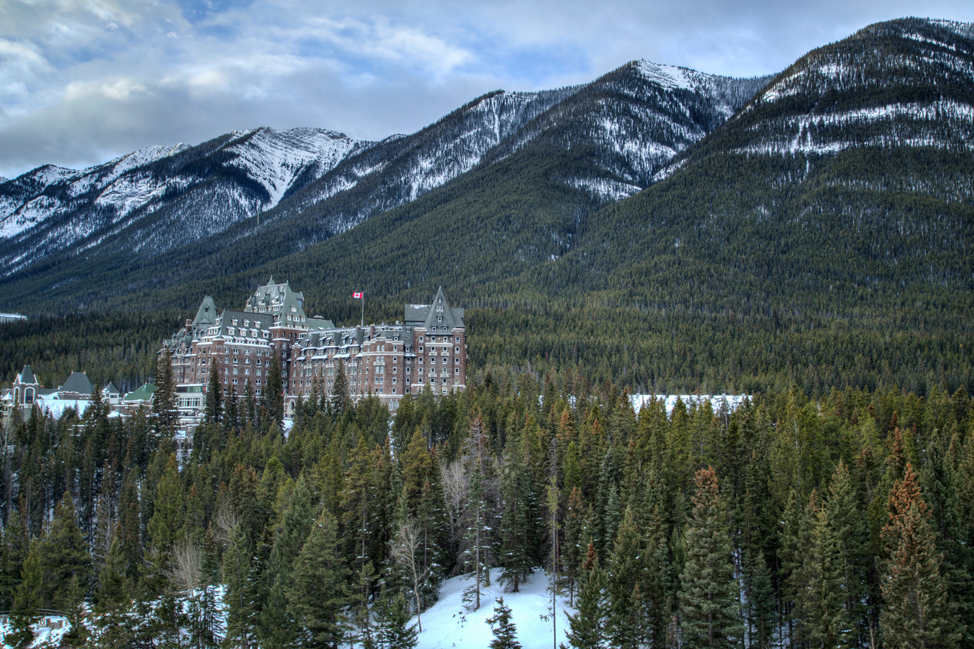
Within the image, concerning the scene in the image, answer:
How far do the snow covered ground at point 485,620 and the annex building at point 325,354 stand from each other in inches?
3271

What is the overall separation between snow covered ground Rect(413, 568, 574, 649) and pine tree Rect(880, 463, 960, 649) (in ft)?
81.6

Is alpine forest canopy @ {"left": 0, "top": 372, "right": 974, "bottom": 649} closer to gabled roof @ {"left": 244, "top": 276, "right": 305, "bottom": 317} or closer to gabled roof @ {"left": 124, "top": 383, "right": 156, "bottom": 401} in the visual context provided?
gabled roof @ {"left": 124, "top": 383, "right": 156, "bottom": 401}

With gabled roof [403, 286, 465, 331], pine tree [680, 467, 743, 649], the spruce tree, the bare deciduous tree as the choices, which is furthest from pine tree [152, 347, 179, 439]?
pine tree [680, 467, 743, 649]

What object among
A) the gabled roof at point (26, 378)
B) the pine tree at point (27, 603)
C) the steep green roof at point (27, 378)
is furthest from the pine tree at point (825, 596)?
the steep green roof at point (27, 378)

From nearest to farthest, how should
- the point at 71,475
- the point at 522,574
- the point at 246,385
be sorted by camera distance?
the point at 522,574 → the point at 71,475 → the point at 246,385

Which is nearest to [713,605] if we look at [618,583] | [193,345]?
[618,583]

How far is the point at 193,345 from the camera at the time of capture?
169 metres

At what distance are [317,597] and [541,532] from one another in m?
23.5

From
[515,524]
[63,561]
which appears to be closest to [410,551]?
[515,524]

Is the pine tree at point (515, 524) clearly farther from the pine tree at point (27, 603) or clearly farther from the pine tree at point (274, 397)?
the pine tree at point (274, 397)

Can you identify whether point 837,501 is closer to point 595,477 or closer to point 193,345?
point 595,477

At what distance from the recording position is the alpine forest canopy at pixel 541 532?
59750mm

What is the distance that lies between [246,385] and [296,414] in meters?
28.7

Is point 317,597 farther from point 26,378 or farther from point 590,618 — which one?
point 26,378
